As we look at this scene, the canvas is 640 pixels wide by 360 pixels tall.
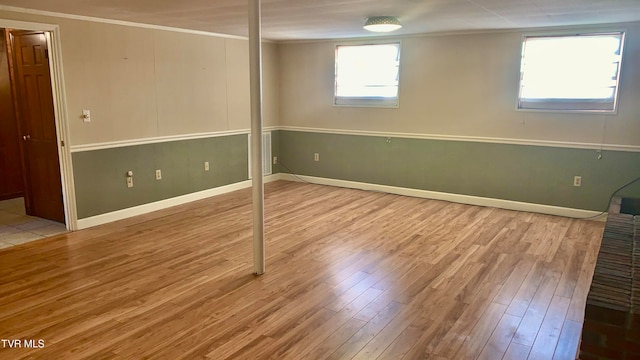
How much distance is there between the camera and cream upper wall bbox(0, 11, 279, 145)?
4.66m

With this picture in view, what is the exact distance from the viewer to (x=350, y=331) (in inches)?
111

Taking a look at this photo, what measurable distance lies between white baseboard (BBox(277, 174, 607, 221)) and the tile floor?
12.1 ft

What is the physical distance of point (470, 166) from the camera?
5.99 metres

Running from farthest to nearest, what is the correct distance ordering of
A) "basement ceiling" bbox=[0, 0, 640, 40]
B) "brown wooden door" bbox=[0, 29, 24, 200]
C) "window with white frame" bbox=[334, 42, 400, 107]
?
"window with white frame" bbox=[334, 42, 400, 107]
"brown wooden door" bbox=[0, 29, 24, 200]
"basement ceiling" bbox=[0, 0, 640, 40]

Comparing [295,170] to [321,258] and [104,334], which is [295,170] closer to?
[321,258]

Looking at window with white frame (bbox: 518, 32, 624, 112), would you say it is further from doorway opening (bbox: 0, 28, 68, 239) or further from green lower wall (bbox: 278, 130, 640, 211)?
doorway opening (bbox: 0, 28, 68, 239)

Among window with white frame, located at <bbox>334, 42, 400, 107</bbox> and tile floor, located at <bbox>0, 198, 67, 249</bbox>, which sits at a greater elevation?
window with white frame, located at <bbox>334, 42, 400, 107</bbox>

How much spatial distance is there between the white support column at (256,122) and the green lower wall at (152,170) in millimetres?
2353

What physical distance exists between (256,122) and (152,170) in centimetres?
265

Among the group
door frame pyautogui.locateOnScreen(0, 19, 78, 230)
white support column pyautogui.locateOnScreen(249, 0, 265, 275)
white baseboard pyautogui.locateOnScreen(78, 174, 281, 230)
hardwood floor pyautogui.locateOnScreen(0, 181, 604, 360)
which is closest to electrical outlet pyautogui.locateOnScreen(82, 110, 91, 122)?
door frame pyautogui.locateOnScreen(0, 19, 78, 230)

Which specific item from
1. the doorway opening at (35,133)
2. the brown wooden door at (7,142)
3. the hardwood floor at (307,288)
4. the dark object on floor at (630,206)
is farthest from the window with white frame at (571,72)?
the brown wooden door at (7,142)

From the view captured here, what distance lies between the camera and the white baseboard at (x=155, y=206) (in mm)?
4934

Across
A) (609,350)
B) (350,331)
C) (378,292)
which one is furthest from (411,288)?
(609,350)

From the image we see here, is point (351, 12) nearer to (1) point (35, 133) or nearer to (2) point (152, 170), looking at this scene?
(2) point (152, 170)
